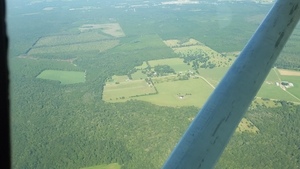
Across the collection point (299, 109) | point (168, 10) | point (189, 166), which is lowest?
point (168, 10)

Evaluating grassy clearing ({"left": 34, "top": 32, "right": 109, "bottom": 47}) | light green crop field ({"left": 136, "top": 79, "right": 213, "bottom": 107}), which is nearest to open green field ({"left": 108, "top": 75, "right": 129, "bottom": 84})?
light green crop field ({"left": 136, "top": 79, "right": 213, "bottom": 107})

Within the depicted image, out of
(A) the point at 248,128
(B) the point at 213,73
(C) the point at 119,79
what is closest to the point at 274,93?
(B) the point at 213,73

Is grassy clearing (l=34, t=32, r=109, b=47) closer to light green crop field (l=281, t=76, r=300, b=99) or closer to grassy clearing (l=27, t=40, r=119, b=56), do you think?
grassy clearing (l=27, t=40, r=119, b=56)

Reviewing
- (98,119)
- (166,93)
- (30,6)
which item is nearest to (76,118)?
(98,119)

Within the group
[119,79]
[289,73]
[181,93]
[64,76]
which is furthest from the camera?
[64,76]

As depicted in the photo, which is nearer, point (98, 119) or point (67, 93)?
point (98, 119)

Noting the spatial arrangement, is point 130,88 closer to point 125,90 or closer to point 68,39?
point 125,90

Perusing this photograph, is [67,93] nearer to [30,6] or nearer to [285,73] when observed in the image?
[285,73]
